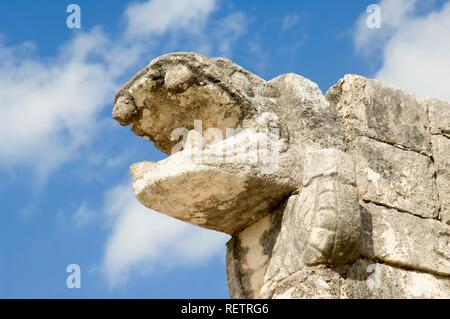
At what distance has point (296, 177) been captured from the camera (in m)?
6.12

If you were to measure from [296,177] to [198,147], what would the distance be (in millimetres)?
647

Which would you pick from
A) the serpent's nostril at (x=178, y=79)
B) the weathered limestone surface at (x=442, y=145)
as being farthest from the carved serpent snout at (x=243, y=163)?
the weathered limestone surface at (x=442, y=145)

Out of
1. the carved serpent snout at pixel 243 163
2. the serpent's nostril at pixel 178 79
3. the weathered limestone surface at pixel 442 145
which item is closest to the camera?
the carved serpent snout at pixel 243 163

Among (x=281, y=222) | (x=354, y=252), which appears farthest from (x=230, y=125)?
(x=354, y=252)

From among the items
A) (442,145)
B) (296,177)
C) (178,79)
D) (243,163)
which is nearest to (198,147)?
(243,163)

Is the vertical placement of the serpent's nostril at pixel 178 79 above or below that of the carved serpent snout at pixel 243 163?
above

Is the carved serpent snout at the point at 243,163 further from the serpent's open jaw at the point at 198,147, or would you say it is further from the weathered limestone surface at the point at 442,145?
the weathered limestone surface at the point at 442,145

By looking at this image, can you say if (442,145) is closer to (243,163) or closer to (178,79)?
(243,163)

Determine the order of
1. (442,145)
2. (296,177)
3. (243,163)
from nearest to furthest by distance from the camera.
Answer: (243,163) < (296,177) < (442,145)

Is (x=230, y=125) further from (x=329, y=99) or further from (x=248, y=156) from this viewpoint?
(x=329, y=99)

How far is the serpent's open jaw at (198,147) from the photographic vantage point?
596 cm
